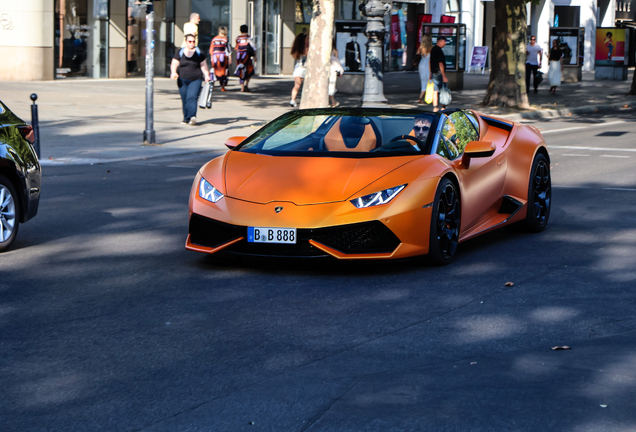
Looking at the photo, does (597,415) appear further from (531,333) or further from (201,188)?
(201,188)

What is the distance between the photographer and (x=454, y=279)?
6.71 m

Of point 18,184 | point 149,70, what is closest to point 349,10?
point 149,70

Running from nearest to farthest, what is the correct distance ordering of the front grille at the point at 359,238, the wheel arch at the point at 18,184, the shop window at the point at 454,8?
the front grille at the point at 359,238 → the wheel arch at the point at 18,184 → the shop window at the point at 454,8

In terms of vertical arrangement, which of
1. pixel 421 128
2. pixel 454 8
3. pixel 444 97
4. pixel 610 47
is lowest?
pixel 421 128

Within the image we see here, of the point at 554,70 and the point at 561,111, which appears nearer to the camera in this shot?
the point at 561,111

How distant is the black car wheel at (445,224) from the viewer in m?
6.90

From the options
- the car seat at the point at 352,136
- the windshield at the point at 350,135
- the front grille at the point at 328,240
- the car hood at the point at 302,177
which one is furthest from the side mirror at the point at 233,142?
the front grille at the point at 328,240

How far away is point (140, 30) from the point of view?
34156mm

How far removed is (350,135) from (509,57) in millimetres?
19045

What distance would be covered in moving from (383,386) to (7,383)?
174 centimetres

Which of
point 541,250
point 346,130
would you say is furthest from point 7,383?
point 541,250

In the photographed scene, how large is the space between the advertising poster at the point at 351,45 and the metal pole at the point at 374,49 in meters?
5.20

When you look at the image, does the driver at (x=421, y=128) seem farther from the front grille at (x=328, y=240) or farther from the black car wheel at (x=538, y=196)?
the black car wheel at (x=538, y=196)

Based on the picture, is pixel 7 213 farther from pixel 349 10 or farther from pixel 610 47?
pixel 349 10
